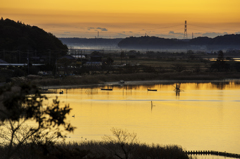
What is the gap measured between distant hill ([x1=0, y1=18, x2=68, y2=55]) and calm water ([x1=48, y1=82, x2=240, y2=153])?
3581cm

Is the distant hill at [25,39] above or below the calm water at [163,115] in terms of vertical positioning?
above

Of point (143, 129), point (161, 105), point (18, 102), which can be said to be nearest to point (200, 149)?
point (143, 129)

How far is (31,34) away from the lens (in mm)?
82000

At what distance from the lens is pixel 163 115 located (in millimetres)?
28438

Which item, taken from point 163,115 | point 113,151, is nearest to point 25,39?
point 163,115

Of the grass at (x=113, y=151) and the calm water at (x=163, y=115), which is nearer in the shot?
the grass at (x=113, y=151)

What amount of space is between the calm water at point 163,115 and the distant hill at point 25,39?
117 feet

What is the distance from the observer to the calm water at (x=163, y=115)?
20047 mm

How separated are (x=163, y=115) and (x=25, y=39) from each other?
178 feet

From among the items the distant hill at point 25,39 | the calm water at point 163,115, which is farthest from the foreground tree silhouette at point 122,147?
the distant hill at point 25,39

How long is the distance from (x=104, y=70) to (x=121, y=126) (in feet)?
128

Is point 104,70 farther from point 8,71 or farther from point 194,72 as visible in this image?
point 8,71

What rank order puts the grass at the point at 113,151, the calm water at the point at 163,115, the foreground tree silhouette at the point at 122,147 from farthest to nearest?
the calm water at the point at 163,115
the grass at the point at 113,151
the foreground tree silhouette at the point at 122,147

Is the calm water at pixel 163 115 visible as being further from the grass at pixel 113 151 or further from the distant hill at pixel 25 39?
the distant hill at pixel 25 39
